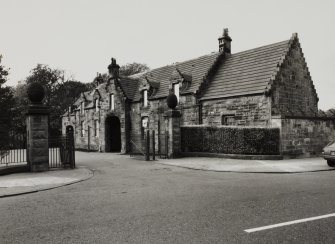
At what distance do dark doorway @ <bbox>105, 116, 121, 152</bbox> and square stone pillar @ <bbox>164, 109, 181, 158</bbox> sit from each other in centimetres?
1320

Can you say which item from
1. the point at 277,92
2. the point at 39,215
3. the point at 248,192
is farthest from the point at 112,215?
the point at 277,92

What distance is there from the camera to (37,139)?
12.9 meters

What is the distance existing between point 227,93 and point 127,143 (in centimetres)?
1148

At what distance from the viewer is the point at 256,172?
40.1 ft

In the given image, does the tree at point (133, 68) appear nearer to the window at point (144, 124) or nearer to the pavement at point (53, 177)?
the window at point (144, 124)

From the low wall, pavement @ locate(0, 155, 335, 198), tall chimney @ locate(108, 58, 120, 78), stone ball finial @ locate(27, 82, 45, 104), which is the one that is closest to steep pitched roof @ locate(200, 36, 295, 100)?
the low wall

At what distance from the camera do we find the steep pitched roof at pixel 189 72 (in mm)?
23892

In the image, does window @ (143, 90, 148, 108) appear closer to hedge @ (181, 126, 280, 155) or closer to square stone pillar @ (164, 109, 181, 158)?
hedge @ (181, 126, 280, 155)

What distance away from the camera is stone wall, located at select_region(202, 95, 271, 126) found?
61.8 ft

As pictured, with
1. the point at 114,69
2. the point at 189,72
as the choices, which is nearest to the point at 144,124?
the point at 189,72

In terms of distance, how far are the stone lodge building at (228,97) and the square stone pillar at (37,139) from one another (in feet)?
25.0

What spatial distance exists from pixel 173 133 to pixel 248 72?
7.54 metres

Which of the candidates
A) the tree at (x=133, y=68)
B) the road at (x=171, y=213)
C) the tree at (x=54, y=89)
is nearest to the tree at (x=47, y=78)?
the tree at (x=54, y=89)

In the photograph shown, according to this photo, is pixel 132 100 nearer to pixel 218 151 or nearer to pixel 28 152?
pixel 218 151
